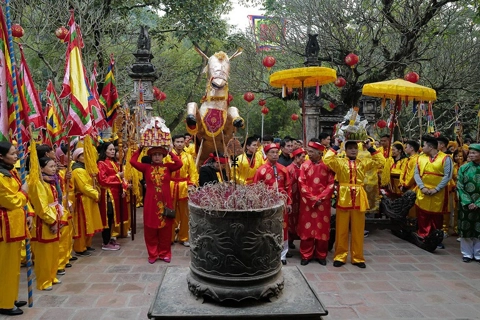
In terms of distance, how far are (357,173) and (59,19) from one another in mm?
9214

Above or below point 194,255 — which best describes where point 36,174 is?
above

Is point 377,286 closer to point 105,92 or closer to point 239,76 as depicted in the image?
point 105,92

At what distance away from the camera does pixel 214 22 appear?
12.1m

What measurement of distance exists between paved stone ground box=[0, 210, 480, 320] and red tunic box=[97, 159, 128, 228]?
1.95 ft

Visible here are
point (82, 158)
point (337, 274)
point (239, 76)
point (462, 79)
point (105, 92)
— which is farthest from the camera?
point (239, 76)

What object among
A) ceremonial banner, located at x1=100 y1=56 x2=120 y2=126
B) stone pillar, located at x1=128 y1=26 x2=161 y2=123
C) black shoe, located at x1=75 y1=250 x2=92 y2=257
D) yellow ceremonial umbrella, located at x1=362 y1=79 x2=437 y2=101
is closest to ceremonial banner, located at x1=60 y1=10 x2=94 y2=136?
ceremonial banner, located at x1=100 y1=56 x2=120 y2=126

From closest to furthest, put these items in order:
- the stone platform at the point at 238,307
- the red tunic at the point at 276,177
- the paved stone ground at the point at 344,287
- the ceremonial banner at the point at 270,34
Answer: the stone platform at the point at 238,307 → the paved stone ground at the point at 344,287 → the red tunic at the point at 276,177 → the ceremonial banner at the point at 270,34

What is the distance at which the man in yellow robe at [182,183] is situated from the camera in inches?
255

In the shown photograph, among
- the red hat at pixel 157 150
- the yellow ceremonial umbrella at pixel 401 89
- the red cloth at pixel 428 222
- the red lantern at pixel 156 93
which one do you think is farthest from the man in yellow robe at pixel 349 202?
the red lantern at pixel 156 93

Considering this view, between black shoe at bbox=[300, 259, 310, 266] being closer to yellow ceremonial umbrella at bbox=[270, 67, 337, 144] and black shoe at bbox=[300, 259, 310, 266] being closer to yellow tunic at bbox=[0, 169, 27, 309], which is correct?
yellow ceremonial umbrella at bbox=[270, 67, 337, 144]

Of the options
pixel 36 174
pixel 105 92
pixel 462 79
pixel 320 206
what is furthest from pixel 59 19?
pixel 462 79

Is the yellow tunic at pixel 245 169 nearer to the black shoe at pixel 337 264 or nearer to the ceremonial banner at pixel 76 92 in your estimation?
the black shoe at pixel 337 264

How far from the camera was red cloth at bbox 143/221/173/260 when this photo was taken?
225 inches

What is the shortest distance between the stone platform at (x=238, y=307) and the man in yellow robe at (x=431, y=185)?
377 centimetres
